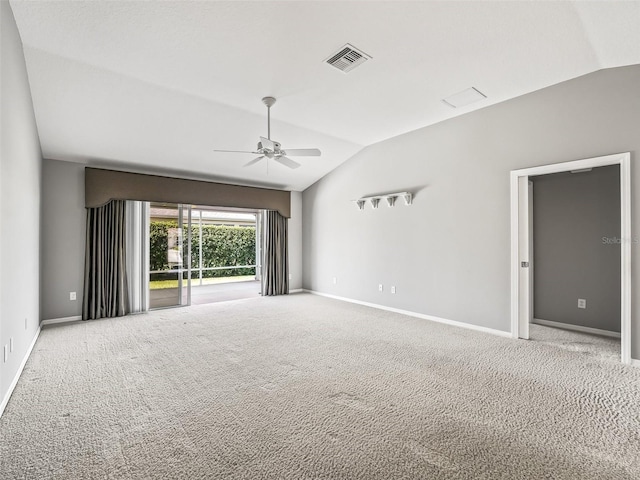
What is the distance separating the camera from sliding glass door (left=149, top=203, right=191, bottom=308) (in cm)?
598

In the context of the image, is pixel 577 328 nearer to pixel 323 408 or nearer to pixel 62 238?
pixel 323 408

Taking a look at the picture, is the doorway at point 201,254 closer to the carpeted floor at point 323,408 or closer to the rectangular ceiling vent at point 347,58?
the carpeted floor at point 323,408

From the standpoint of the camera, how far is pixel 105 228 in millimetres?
5336

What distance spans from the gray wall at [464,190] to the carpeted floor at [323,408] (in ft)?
3.05

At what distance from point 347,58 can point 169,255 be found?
4727 millimetres

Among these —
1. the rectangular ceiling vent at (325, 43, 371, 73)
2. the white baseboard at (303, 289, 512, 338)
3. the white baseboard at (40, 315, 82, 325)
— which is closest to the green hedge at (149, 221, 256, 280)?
the white baseboard at (40, 315, 82, 325)

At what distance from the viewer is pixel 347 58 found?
3238 millimetres

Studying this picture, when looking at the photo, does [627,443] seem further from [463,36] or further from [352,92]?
[352,92]

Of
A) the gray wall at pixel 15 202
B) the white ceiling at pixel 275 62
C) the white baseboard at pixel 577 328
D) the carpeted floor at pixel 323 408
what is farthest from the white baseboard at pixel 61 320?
the white baseboard at pixel 577 328

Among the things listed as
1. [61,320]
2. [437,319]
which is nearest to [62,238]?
[61,320]

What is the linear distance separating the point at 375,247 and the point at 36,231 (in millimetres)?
5030

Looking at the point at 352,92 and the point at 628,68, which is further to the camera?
the point at 352,92

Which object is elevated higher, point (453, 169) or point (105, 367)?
point (453, 169)

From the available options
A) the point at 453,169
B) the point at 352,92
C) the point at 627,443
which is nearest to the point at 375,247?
the point at 453,169
